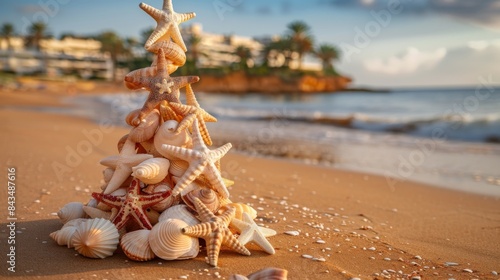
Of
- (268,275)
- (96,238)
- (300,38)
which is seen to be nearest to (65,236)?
(96,238)

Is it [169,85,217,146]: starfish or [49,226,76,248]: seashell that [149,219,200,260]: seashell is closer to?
[49,226,76,248]: seashell

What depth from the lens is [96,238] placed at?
368cm

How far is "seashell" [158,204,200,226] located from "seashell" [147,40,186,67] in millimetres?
1494

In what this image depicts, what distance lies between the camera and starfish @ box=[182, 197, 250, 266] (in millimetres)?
3711

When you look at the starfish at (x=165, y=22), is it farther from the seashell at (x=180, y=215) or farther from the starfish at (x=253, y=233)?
the starfish at (x=253, y=233)

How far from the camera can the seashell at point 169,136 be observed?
159 inches

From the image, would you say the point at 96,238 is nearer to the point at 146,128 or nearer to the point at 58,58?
the point at 146,128

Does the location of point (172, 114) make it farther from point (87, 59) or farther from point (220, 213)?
point (87, 59)

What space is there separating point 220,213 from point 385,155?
9.59 meters

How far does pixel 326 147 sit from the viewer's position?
1408cm

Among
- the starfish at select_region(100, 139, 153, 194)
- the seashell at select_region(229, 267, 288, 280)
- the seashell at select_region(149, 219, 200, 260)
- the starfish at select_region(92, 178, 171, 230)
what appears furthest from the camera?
the starfish at select_region(100, 139, 153, 194)

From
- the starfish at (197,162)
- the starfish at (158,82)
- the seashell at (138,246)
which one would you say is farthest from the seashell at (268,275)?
the starfish at (158,82)

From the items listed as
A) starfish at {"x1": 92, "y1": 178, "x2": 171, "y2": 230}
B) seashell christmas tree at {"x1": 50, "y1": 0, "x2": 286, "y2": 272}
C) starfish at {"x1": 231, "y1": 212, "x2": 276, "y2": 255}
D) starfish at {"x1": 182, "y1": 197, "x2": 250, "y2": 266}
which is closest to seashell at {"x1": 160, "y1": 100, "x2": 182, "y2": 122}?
seashell christmas tree at {"x1": 50, "y1": 0, "x2": 286, "y2": 272}

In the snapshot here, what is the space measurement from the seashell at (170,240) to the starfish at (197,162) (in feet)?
1.12
